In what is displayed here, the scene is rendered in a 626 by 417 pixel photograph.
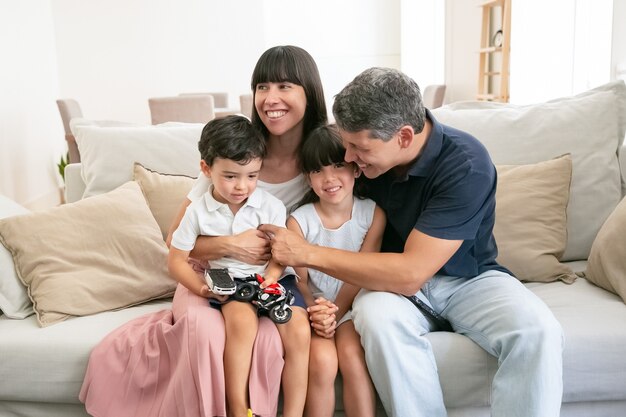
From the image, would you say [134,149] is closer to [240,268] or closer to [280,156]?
[280,156]

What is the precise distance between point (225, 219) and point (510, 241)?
2.92ft

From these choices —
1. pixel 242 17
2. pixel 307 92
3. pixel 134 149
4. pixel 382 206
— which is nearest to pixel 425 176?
pixel 382 206

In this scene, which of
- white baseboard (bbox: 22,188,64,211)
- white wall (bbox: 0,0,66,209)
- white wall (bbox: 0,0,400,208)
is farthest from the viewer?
white wall (bbox: 0,0,400,208)

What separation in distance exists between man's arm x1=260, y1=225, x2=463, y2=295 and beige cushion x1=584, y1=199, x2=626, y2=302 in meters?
0.55

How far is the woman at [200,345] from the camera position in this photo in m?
1.60

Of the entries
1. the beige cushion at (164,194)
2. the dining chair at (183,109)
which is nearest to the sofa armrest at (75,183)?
the beige cushion at (164,194)

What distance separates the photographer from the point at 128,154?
234 cm

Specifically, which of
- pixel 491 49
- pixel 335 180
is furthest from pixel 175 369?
pixel 491 49

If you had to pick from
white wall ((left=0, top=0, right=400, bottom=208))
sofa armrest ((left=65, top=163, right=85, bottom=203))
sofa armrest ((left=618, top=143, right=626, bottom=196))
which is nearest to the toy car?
sofa armrest ((left=65, top=163, right=85, bottom=203))

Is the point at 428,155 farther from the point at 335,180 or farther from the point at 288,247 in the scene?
the point at 288,247

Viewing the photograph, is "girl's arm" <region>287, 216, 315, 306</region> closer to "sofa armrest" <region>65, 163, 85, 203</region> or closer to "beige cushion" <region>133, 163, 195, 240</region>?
"beige cushion" <region>133, 163, 195, 240</region>

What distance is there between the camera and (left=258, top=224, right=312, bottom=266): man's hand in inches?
68.1

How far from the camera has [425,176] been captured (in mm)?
1748

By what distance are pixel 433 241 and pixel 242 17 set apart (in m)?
7.54
